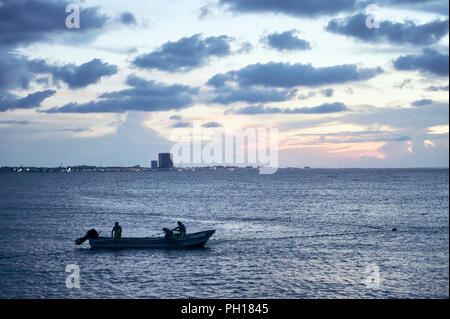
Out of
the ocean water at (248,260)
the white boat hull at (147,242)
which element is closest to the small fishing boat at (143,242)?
the white boat hull at (147,242)

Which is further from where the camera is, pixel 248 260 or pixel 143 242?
pixel 143 242

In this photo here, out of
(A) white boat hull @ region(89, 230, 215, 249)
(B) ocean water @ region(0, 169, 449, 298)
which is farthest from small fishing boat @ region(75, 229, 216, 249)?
(B) ocean water @ region(0, 169, 449, 298)

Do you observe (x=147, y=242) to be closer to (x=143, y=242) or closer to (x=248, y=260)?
(x=143, y=242)

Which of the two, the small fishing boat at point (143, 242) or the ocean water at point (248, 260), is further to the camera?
the small fishing boat at point (143, 242)

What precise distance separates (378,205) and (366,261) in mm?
59617

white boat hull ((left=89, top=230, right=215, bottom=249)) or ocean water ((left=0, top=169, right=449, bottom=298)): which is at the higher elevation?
white boat hull ((left=89, top=230, right=215, bottom=249))

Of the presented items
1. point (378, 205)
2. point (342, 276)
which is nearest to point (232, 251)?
point (342, 276)

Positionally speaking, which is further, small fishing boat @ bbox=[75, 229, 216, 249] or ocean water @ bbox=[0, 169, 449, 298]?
small fishing boat @ bbox=[75, 229, 216, 249]

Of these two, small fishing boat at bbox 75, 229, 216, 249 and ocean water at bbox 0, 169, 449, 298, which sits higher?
small fishing boat at bbox 75, 229, 216, 249

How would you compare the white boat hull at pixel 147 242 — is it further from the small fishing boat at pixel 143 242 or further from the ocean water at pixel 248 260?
the ocean water at pixel 248 260

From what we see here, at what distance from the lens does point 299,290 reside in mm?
32438

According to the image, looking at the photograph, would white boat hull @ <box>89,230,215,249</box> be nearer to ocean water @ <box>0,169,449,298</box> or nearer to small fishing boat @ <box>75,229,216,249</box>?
small fishing boat @ <box>75,229,216,249</box>

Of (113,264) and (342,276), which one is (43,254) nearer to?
(113,264)

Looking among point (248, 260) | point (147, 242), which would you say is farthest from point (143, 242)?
point (248, 260)
